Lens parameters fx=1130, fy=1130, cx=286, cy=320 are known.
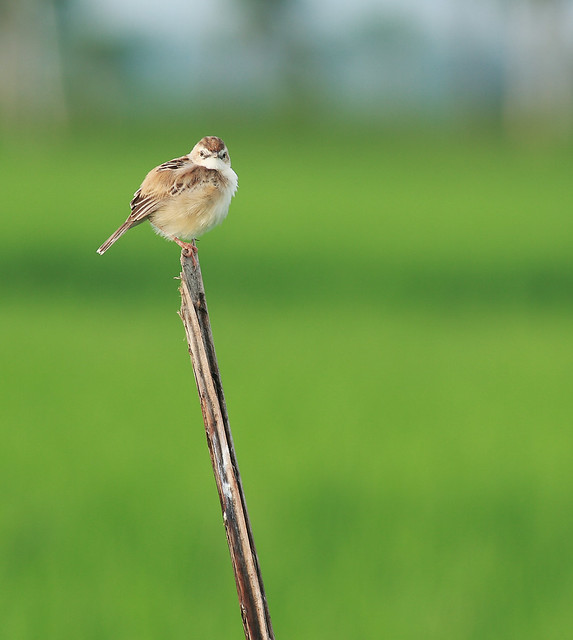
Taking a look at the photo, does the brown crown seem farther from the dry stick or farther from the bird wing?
the dry stick

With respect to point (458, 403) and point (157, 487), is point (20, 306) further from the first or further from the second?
point (157, 487)

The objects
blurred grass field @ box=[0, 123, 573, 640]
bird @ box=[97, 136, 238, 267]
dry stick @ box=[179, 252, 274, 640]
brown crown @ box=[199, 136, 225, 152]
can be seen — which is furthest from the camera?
blurred grass field @ box=[0, 123, 573, 640]

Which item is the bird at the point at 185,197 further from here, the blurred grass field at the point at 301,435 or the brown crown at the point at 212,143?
the blurred grass field at the point at 301,435

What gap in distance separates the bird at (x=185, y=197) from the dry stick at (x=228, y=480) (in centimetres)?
119

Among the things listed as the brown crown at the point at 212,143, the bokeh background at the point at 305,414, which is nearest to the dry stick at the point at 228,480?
the brown crown at the point at 212,143

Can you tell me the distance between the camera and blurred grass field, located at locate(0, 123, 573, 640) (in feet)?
30.1

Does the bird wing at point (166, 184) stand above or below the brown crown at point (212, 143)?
below

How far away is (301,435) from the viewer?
13.3 metres

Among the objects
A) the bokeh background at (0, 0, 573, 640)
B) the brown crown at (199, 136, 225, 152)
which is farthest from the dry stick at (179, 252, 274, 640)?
the bokeh background at (0, 0, 573, 640)

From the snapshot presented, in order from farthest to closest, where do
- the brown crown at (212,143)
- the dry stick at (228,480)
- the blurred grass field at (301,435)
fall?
the blurred grass field at (301,435)
the brown crown at (212,143)
the dry stick at (228,480)

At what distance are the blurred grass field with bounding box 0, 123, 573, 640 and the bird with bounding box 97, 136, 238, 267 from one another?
16.1ft

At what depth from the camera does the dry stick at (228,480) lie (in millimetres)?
2951

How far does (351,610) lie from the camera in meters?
8.93

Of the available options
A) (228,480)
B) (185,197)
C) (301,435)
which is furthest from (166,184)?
(301,435)
